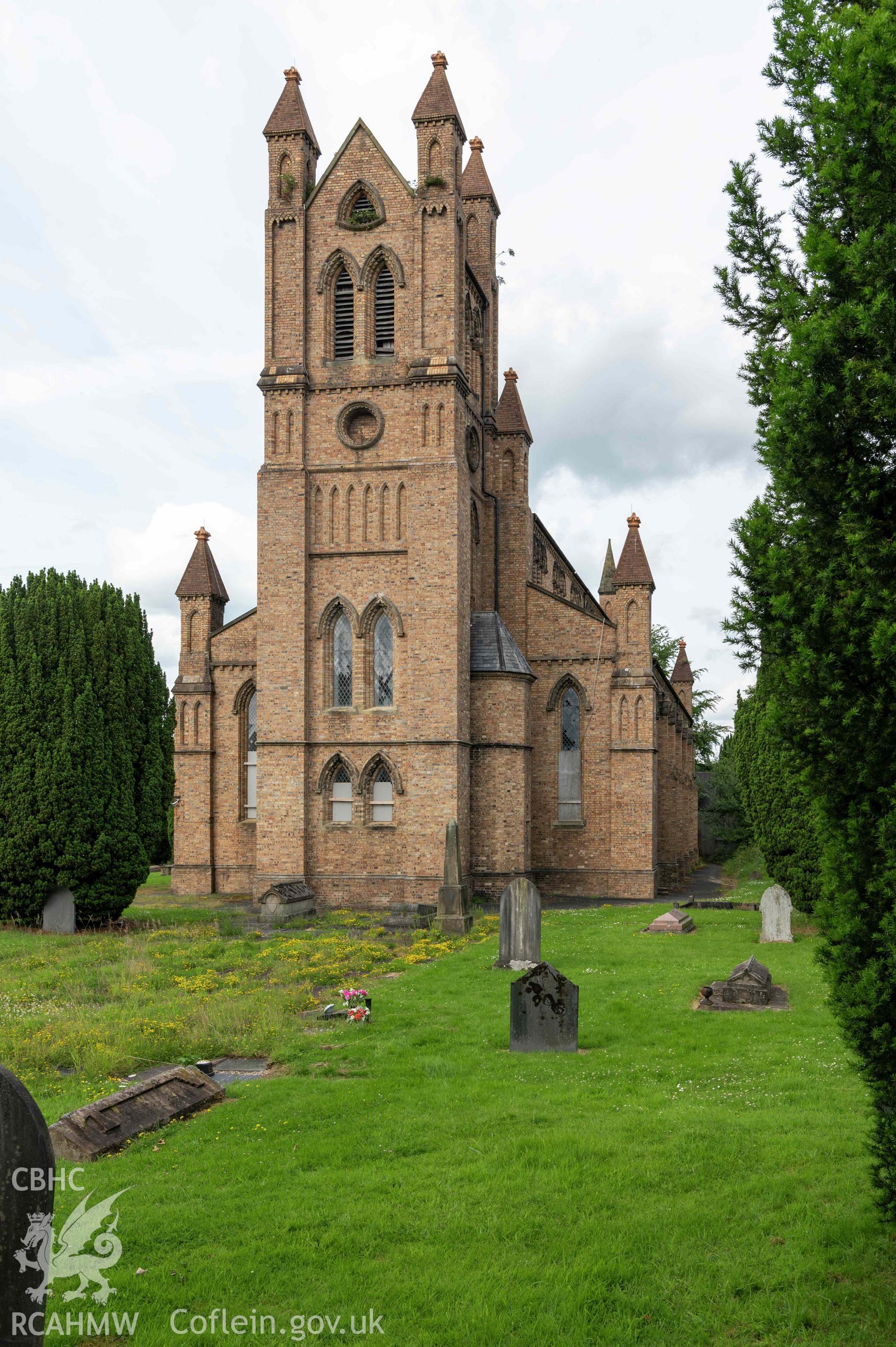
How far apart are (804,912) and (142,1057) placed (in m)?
14.8

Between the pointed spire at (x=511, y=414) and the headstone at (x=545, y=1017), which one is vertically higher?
the pointed spire at (x=511, y=414)

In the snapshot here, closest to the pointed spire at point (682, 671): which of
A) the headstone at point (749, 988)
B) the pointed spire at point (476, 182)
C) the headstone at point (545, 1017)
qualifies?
the pointed spire at point (476, 182)

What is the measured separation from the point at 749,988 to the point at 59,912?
575 inches

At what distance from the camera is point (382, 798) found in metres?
26.0

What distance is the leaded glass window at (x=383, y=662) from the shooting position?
26.2 metres

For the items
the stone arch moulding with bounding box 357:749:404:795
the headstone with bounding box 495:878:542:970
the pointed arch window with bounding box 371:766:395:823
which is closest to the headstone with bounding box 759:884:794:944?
the headstone with bounding box 495:878:542:970

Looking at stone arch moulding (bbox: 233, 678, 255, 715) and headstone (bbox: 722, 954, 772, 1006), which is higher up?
stone arch moulding (bbox: 233, 678, 255, 715)

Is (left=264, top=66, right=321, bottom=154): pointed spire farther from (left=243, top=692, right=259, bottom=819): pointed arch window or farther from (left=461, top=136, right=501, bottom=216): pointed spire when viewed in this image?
(left=243, top=692, right=259, bottom=819): pointed arch window

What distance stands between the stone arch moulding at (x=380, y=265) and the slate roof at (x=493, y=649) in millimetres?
9127

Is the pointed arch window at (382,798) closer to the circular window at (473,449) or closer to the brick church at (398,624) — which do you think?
the brick church at (398,624)

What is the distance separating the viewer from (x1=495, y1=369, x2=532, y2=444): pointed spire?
99.7ft

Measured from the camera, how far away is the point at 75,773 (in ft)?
69.1

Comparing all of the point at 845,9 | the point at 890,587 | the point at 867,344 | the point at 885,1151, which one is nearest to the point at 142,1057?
the point at 885,1151

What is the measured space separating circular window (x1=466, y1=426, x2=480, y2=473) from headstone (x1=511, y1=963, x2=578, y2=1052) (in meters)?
19.4
